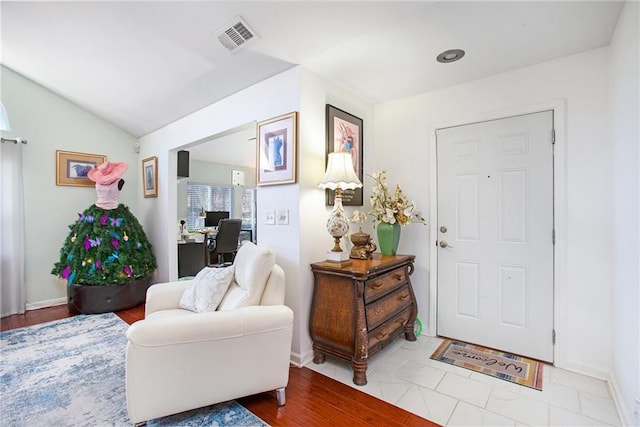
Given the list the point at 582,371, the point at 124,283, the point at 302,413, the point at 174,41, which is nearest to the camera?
the point at 302,413

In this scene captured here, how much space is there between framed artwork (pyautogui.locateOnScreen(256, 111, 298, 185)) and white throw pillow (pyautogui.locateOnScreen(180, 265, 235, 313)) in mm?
832

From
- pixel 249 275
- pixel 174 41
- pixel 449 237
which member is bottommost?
pixel 249 275

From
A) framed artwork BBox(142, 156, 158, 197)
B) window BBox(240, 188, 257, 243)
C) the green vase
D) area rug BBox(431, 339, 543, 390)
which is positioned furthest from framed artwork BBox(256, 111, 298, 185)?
window BBox(240, 188, 257, 243)

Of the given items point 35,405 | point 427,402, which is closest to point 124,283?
point 35,405

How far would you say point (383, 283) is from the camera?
2336 mm

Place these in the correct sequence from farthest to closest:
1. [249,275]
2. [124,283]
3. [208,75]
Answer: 1. [124,283]
2. [208,75]
3. [249,275]

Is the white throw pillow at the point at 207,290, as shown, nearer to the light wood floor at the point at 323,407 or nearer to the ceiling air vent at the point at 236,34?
the light wood floor at the point at 323,407

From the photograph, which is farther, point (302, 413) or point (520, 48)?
point (520, 48)

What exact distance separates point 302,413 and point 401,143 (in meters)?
2.48

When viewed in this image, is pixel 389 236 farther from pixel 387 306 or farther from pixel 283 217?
pixel 283 217

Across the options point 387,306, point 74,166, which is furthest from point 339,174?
point 74,166

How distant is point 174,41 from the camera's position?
240 centimetres

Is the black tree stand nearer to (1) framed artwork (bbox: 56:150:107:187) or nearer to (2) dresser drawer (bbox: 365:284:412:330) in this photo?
(1) framed artwork (bbox: 56:150:107:187)

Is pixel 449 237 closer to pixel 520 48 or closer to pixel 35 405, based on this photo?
pixel 520 48
